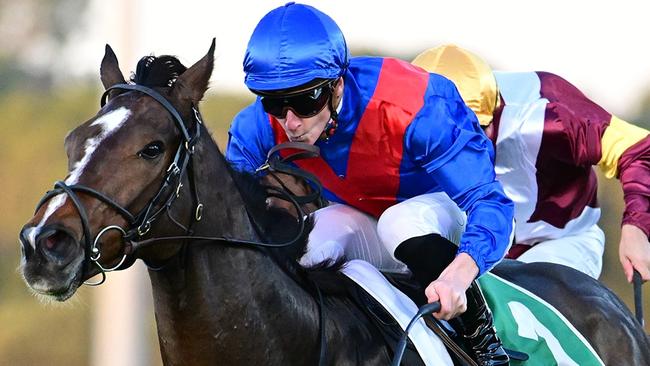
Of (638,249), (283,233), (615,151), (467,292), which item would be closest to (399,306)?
(467,292)

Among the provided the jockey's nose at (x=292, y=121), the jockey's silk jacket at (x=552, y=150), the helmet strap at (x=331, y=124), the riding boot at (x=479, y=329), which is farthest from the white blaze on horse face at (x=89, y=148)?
the jockey's silk jacket at (x=552, y=150)

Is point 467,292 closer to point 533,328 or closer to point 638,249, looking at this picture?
point 533,328

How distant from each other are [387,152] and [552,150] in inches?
65.7

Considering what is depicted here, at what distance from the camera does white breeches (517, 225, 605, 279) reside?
438cm

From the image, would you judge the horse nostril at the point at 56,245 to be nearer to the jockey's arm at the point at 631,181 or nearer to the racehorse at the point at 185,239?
the racehorse at the point at 185,239

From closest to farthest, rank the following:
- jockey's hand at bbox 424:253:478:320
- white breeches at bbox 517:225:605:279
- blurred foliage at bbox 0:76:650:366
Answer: jockey's hand at bbox 424:253:478:320 < white breeches at bbox 517:225:605:279 < blurred foliage at bbox 0:76:650:366

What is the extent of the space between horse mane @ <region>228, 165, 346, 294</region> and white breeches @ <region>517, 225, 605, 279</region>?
1402 millimetres

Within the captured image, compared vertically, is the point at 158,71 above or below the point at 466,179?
above

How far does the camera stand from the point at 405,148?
3125 millimetres

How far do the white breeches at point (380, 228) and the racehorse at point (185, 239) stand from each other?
143 mm

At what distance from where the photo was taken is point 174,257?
2752 millimetres

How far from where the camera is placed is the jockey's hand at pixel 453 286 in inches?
113

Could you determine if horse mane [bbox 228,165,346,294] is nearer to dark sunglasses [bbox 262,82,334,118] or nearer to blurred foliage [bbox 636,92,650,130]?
dark sunglasses [bbox 262,82,334,118]

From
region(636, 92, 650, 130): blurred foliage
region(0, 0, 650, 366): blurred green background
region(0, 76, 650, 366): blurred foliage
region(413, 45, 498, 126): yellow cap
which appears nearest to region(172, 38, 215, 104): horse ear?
region(413, 45, 498, 126): yellow cap
